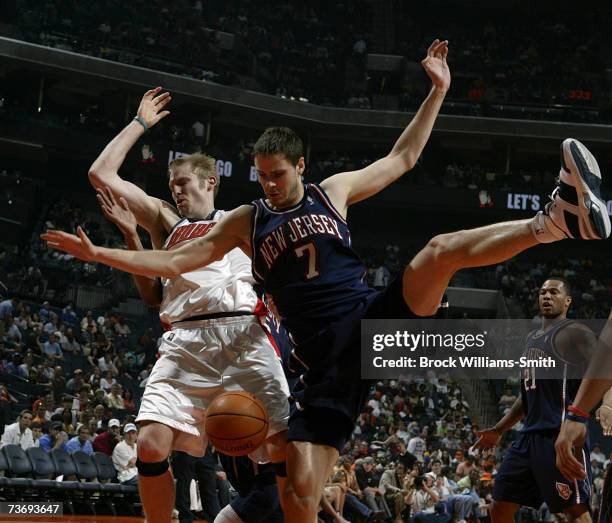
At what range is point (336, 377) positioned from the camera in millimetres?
4223

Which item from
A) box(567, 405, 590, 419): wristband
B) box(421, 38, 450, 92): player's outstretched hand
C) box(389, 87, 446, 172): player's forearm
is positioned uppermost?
box(421, 38, 450, 92): player's outstretched hand

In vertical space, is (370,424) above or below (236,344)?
below

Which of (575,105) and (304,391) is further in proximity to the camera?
(575,105)

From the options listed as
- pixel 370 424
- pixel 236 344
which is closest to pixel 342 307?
pixel 236 344

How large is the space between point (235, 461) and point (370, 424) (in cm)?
1505

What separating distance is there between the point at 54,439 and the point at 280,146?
32.7 feet

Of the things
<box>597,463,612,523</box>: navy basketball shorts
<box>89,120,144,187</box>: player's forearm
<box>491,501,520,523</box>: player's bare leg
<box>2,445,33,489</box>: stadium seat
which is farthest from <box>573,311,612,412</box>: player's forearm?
<box>2,445,33,489</box>: stadium seat

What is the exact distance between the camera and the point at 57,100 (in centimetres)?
2902

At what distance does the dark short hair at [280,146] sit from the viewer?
14.1 ft

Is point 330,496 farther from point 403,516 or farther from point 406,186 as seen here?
point 406,186

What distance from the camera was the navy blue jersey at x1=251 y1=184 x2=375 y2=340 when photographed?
14.1ft

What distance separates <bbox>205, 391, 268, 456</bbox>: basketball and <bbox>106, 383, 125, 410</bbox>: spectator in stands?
1220 centimetres

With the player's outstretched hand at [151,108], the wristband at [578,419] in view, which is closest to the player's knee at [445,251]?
the wristband at [578,419]

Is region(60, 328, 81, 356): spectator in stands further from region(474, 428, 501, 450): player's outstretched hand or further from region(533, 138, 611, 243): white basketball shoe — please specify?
region(533, 138, 611, 243): white basketball shoe
